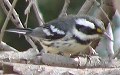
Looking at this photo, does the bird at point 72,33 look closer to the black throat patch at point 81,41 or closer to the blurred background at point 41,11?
the black throat patch at point 81,41

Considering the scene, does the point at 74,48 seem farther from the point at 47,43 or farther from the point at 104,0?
the point at 104,0

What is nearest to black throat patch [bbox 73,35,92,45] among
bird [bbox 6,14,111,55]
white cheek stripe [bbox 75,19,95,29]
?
bird [bbox 6,14,111,55]

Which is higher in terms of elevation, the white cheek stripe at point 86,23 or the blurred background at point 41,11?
the blurred background at point 41,11

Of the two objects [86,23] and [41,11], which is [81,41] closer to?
Answer: [86,23]

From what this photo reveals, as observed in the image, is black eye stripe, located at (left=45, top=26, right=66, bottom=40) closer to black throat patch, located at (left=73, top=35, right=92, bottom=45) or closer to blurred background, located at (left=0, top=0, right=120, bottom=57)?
black throat patch, located at (left=73, top=35, right=92, bottom=45)

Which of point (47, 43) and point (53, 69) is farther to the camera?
point (47, 43)

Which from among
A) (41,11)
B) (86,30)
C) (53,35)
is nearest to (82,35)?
(86,30)

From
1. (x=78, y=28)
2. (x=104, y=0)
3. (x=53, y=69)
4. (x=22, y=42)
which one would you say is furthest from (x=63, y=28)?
(x=22, y=42)

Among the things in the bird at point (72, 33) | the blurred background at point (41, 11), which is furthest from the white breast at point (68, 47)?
the blurred background at point (41, 11)
